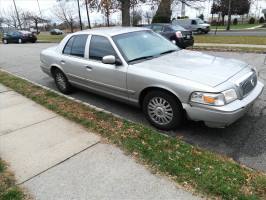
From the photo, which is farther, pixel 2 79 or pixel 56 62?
pixel 2 79

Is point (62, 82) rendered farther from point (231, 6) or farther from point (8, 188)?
point (231, 6)

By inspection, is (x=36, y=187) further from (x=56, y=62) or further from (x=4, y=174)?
(x=56, y=62)

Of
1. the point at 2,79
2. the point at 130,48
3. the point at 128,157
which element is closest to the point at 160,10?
the point at 2,79

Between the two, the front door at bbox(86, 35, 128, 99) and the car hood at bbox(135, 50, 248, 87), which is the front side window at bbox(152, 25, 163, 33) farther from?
the car hood at bbox(135, 50, 248, 87)

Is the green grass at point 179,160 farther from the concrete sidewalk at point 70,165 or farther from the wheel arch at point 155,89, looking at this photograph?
the wheel arch at point 155,89

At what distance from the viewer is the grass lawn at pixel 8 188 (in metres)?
2.95

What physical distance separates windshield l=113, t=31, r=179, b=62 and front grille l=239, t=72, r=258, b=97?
158cm

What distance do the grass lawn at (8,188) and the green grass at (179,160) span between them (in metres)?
1.40

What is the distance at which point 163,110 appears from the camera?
4.16 m

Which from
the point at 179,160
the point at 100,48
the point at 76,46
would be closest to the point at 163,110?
the point at 179,160

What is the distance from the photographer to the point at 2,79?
27.3 feet

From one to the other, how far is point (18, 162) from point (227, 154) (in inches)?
108

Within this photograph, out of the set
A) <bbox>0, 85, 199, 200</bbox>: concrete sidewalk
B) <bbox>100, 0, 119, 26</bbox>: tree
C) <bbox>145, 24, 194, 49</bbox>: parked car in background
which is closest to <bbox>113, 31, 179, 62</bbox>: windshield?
<bbox>0, 85, 199, 200</bbox>: concrete sidewalk

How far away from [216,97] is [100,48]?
2.44m
